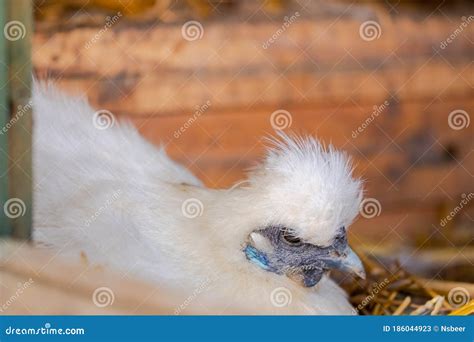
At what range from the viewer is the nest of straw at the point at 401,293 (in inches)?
74.0

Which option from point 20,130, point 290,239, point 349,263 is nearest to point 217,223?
point 290,239

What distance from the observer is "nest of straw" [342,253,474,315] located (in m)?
1.88

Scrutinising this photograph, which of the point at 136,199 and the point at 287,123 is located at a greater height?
the point at 287,123

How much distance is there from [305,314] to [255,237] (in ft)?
0.72

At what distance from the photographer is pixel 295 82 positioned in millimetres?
2141

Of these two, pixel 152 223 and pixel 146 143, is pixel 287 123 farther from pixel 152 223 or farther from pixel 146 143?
pixel 152 223

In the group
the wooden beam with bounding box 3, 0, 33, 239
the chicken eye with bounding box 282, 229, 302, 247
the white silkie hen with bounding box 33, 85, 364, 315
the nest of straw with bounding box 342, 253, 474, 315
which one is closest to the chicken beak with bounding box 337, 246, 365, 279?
the white silkie hen with bounding box 33, 85, 364, 315

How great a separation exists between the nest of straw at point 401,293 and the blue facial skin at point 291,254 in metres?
0.29

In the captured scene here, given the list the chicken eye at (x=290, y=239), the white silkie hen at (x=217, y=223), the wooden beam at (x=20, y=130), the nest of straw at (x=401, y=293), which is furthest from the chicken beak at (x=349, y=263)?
the wooden beam at (x=20, y=130)

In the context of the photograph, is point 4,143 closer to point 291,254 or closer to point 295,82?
point 291,254

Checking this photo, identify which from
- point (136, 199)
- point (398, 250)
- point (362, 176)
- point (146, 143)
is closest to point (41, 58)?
point (146, 143)

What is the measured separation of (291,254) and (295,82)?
2.01ft

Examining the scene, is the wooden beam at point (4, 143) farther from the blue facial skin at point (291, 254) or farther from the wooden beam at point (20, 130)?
the blue facial skin at point (291, 254)

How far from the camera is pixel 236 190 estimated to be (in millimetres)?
1751
